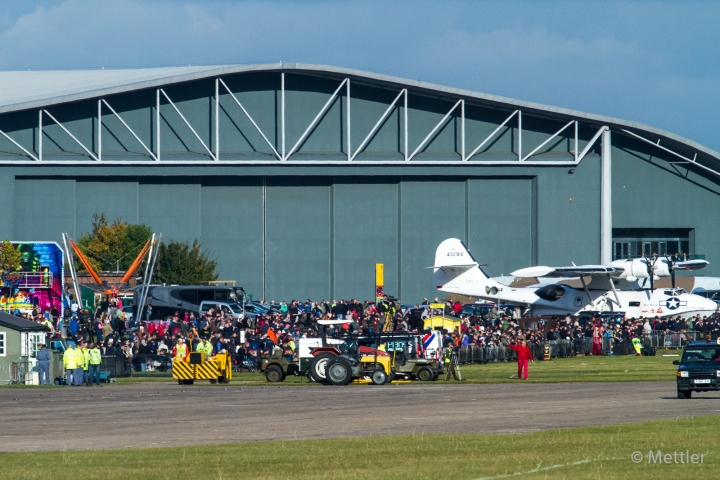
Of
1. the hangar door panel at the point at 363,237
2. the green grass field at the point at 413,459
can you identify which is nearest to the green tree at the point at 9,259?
the hangar door panel at the point at 363,237

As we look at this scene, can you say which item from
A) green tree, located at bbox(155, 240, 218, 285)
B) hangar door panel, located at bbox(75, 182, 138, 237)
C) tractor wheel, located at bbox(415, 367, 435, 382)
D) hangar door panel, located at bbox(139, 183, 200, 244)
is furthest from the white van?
tractor wheel, located at bbox(415, 367, 435, 382)

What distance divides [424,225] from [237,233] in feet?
42.7

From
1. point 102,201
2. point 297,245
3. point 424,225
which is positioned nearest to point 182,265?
point 102,201

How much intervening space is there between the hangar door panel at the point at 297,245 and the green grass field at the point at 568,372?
30.7m

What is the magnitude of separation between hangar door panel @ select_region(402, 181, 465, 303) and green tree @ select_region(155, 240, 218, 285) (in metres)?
12.8

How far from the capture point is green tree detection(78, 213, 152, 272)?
225 ft

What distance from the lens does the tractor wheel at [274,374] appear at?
3403 centimetres

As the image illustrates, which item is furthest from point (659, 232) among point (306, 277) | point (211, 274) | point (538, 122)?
point (211, 274)

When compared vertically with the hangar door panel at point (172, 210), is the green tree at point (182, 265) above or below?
below

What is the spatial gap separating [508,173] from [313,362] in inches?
1731

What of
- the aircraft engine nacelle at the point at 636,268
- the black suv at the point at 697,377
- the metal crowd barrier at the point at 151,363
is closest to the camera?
the black suv at the point at 697,377

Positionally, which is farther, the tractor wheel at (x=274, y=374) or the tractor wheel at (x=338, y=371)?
the tractor wheel at (x=274, y=374)

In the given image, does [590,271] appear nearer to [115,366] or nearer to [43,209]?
[115,366]

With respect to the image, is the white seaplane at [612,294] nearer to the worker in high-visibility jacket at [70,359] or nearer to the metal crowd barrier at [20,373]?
the metal crowd barrier at [20,373]
